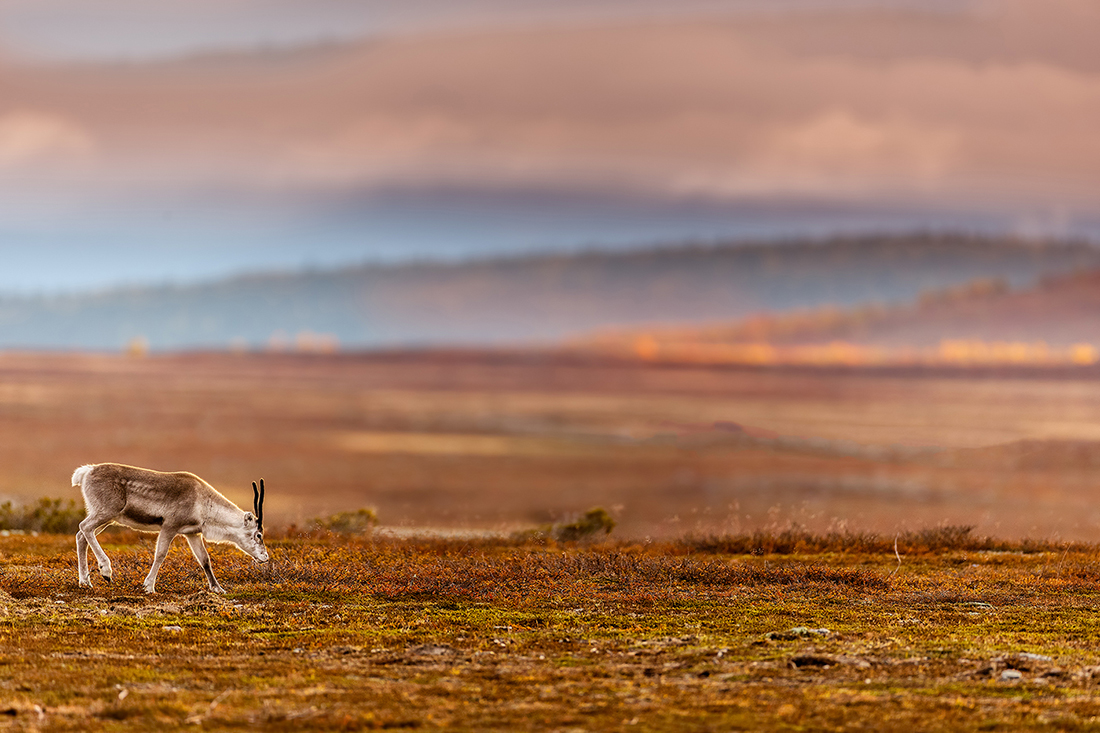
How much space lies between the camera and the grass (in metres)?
11.1

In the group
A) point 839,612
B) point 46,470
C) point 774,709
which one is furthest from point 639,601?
point 46,470

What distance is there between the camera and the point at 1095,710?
442 inches

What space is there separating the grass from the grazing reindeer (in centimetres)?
69

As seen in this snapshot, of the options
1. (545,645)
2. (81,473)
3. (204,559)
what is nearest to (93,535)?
(81,473)

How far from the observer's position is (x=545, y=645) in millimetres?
14242

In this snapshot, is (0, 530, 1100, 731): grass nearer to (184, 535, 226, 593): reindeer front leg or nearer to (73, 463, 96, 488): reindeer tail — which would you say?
(184, 535, 226, 593): reindeer front leg

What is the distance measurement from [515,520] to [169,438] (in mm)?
87661

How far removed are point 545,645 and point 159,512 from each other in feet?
21.7

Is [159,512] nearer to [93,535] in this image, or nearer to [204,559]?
[204,559]

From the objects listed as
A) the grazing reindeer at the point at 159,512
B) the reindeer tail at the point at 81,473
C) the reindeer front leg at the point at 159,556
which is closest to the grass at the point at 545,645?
the reindeer front leg at the point at 159,556

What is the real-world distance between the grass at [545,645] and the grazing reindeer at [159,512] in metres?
0.69

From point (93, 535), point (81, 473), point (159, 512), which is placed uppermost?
point (81, 473)

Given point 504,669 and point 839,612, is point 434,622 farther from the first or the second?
point 839,612

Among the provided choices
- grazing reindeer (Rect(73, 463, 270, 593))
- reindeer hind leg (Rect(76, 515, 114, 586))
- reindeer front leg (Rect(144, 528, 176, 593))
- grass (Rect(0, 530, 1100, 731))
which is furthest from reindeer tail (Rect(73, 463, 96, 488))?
grass (Rect(0, 530, 1100, 731))
